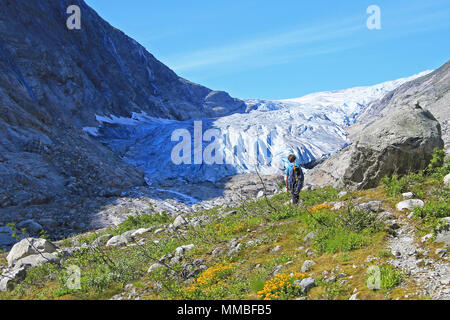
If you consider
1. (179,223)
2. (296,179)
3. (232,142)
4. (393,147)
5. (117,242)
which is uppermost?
(232,142)

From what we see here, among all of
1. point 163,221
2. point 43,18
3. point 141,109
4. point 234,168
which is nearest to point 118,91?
point 141,109

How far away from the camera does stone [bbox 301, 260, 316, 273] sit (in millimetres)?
6242

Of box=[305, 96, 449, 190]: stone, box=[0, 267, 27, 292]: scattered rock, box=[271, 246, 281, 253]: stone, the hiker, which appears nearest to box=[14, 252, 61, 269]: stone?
box=[0, 267, 27, 292]: scattered rock

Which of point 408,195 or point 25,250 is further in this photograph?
point 25,250

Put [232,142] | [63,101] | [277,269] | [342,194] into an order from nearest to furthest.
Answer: [277,269] < [342,194] < [63,101] < [232,142]

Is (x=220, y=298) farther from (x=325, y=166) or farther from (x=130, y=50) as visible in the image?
(x=130, y=50)

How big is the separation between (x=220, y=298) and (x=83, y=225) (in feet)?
59.4

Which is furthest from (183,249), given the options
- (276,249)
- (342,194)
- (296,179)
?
(342,194)

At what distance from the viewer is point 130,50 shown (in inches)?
3359

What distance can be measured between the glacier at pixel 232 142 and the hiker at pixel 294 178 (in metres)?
30.0

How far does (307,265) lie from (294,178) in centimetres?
512

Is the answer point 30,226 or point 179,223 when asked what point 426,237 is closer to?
point 179,223

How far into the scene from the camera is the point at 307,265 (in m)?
6.33

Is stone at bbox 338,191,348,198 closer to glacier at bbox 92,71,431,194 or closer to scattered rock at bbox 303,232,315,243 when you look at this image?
scattered rock at bbox 303,232,315,243
